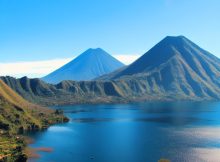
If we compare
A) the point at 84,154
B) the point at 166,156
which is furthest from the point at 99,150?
the point at 166,156

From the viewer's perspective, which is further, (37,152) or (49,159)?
(37,152)

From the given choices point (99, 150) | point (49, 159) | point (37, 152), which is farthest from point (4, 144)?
point (99, 150)

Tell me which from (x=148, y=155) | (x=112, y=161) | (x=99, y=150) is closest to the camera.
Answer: (x=112, y=161)

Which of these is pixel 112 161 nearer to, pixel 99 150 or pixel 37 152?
pixel 99 150

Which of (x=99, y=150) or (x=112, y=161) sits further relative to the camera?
(x=99, y=150)

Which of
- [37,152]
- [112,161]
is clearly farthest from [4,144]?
[112,161]

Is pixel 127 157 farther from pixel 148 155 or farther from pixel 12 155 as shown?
pixel 12 155

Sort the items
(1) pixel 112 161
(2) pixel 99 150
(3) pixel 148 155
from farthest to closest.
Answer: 1. (2) pixel 99 150
2. (3) pixel 148 155
3. (1) pixel 112 161
